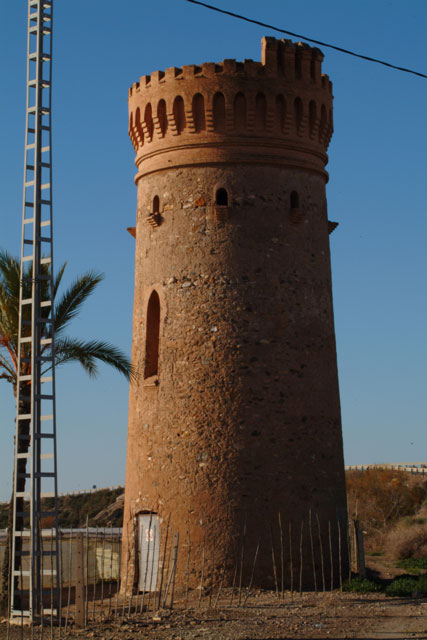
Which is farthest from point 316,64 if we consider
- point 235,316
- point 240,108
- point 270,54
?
point 235,316

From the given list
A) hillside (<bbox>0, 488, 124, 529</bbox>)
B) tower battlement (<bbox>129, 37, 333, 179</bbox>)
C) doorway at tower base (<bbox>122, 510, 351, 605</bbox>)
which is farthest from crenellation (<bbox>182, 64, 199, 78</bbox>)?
hillside (<bbox>0, 488, 124, 529</bbox>)

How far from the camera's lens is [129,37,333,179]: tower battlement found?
→ 56.8 feet

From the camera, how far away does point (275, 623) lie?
12625mm

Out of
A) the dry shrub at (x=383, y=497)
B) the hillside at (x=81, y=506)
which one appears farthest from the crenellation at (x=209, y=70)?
the hillside at (x=81, y=506)

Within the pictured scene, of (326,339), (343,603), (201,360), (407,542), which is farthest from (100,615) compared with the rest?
(407,542)

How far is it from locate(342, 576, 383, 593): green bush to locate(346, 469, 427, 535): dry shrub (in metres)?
12.4

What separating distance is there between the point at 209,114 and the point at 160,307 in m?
3.78

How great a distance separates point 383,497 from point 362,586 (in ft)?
57.6

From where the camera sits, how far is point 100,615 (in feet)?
44.8

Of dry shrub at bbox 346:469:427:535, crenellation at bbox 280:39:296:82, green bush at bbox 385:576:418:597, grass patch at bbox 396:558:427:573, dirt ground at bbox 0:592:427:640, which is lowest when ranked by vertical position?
dirt ground at bbox 0:592:427:640

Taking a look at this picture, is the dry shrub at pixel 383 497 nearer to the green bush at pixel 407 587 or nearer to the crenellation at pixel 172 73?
the green bush at pixel 407 587

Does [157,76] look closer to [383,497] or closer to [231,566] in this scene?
[231,566]

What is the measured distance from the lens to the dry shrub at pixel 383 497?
3117 cm

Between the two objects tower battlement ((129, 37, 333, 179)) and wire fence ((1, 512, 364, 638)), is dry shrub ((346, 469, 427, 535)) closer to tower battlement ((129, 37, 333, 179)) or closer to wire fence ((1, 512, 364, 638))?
wire fence ((1, 512, 364, 638))
